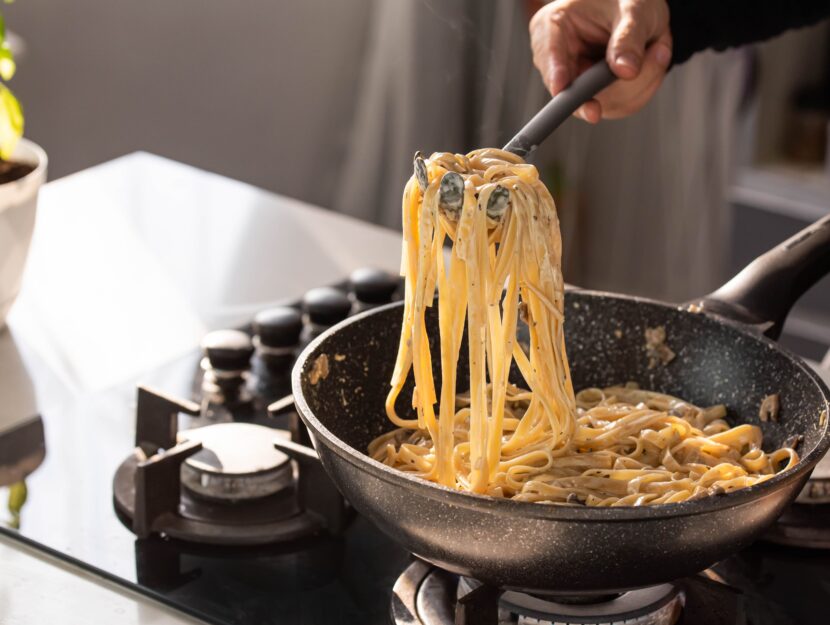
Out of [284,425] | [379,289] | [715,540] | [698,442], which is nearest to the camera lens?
[715,540]

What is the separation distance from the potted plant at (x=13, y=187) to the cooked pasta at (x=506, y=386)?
24.1 inches

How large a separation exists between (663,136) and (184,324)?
2.29 metres

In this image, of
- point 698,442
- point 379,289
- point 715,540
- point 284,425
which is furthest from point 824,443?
point 379,289

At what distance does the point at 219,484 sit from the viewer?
1.31 metres

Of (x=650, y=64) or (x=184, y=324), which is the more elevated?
(x=650, y=64)

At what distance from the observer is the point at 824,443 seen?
102cm

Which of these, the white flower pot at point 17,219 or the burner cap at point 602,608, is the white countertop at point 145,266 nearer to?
the white flower pot at point 17,219

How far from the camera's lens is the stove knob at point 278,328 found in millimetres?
1609

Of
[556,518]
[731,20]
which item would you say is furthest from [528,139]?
[731,20]

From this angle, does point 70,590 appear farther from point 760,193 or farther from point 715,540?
point 760,193

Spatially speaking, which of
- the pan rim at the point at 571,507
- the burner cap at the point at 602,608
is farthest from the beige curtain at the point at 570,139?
the pan rim at the point at 571,507

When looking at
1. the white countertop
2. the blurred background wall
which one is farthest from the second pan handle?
the blurred background wall

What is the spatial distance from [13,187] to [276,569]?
66 centimetres

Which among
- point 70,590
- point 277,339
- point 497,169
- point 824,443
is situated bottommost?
point 70,590
